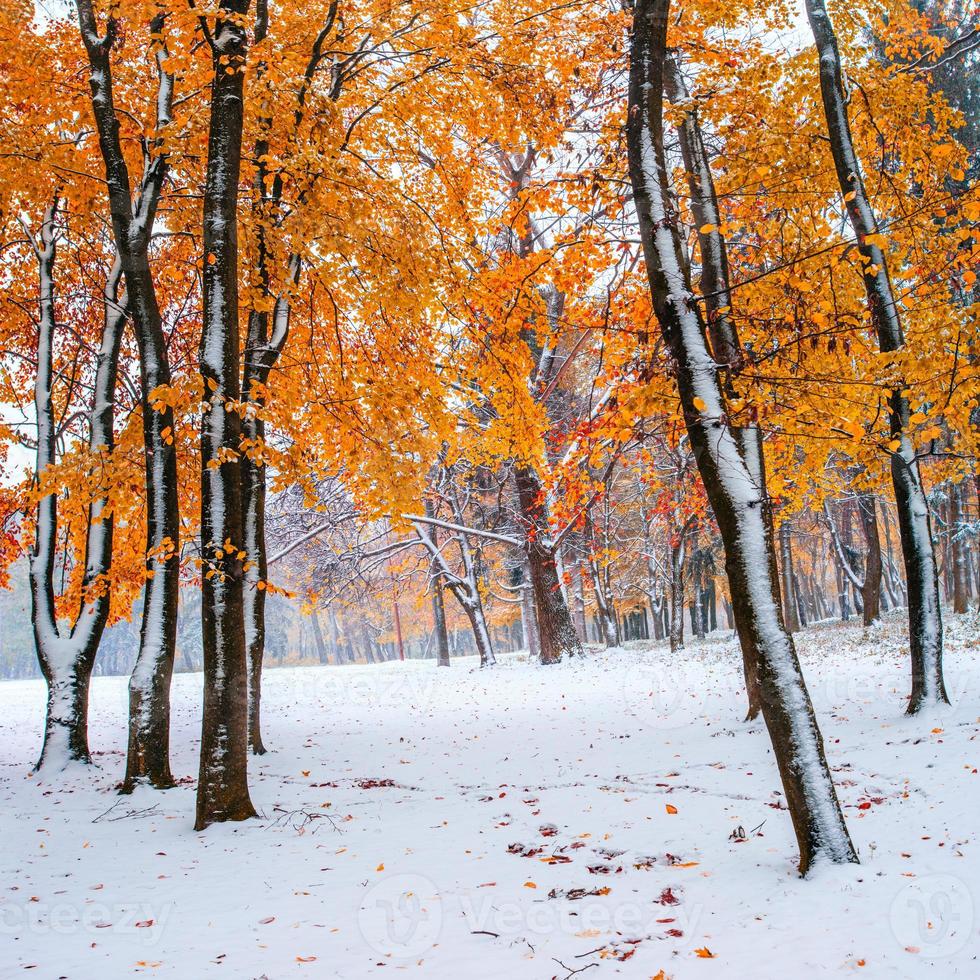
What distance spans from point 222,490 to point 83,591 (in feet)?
12.6

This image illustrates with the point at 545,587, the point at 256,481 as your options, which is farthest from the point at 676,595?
the point at 256,481

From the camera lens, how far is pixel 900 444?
25.4 feet

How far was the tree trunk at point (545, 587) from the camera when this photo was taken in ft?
53.9

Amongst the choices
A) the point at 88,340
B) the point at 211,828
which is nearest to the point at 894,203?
the point at 211,828

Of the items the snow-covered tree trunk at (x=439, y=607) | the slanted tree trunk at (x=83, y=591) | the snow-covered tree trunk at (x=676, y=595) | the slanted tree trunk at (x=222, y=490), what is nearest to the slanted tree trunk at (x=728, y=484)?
the slanted tree trunk at (x=222, y=490)

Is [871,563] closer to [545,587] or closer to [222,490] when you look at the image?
[545,587]

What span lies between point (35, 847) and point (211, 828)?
147 centimetres

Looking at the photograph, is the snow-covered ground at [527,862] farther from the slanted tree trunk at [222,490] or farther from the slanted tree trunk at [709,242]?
the slanted tree trunk at [709,242]

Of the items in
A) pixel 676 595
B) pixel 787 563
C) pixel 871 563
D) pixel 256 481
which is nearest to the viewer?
pixel 256 481

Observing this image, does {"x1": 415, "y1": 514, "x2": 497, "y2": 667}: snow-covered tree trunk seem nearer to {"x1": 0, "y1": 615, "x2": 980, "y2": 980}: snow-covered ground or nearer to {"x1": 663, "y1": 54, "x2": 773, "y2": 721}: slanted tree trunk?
{"x1": 0, "y1": 615, "x2": 980, "y2": 980}: snow-covered ground

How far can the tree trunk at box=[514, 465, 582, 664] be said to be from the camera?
16422 mm

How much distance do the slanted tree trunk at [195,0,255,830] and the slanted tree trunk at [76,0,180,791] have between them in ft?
5.59

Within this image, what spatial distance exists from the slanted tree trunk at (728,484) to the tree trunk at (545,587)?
11716 mm

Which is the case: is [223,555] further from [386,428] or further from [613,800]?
[613,800]
